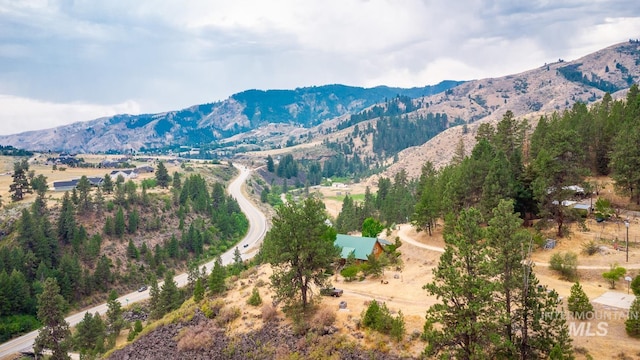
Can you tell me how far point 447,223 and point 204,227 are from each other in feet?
289

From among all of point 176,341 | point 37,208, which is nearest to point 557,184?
point 176,341

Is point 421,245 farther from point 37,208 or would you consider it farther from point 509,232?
point 37,208

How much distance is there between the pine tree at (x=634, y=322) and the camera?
1101 inches

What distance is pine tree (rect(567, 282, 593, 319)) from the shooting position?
30.8 metres

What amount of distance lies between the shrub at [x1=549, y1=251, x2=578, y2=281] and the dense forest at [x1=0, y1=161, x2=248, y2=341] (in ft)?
253

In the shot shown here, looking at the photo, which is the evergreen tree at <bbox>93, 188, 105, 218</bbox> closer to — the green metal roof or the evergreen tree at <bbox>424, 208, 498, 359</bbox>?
the green metal roof

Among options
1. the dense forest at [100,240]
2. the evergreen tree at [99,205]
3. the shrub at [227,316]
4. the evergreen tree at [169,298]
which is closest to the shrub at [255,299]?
the shrub at [227,316]

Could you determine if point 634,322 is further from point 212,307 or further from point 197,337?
point 212,307

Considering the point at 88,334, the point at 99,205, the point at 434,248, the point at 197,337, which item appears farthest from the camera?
the point at 99,205

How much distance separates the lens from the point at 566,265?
4219 cm

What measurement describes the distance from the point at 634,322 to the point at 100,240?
10300 centimetres

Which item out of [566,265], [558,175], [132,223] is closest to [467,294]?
[566,265]

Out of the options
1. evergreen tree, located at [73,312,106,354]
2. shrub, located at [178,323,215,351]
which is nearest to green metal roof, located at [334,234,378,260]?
shrub, located at [178,323,215,351]

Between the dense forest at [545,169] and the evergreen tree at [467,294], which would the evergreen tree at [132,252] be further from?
the evergreen tree at [467,294]
